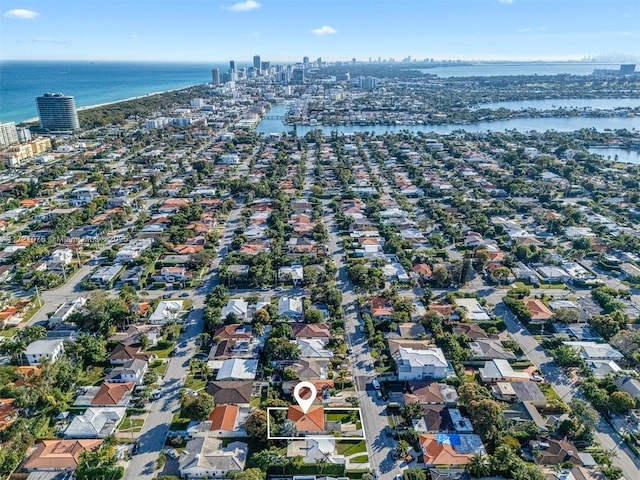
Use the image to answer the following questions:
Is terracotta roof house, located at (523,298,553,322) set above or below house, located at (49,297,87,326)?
above

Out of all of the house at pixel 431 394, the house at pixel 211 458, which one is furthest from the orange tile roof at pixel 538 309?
the house at pixel 211 458

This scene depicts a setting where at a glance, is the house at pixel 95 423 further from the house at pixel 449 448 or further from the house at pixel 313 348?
the house at pixel 449 448

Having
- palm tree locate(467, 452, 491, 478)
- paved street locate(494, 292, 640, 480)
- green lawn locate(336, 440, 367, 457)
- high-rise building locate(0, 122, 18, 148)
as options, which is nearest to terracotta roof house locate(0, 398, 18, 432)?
green lawn locate(336, 440, 367, 457)

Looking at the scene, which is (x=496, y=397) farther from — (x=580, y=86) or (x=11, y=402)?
(x=580, y=86)

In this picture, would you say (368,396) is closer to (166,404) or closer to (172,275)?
(166,404)

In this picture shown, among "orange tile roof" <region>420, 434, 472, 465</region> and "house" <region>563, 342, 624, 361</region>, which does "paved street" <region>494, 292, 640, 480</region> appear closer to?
"house" <region>563, 342, 624, 361</region>
